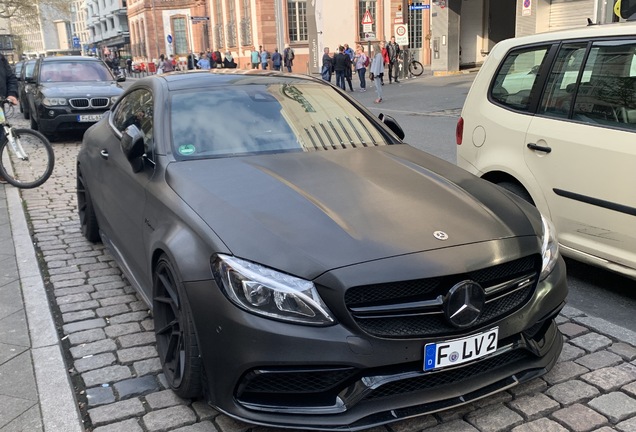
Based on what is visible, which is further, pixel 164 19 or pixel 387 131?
pixel 164 19

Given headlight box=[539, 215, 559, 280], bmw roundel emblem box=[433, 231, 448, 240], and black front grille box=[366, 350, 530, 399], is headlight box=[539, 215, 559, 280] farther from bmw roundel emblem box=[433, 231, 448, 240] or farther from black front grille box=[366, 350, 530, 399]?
bmw roundel emblem box=[433, 231, 448, 240]

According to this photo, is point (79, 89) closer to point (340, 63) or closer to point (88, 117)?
point (88, 117)

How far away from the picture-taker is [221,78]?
445cm

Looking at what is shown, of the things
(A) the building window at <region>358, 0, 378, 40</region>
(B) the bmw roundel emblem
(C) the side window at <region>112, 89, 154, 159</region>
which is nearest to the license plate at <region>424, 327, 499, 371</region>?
(B) the bmw roundel emblem

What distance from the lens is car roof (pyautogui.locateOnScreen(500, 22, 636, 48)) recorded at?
4.29m

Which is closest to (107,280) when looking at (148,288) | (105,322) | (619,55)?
(105,322)

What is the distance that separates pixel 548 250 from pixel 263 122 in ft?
6.40

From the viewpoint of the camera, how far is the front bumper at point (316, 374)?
8.34ft

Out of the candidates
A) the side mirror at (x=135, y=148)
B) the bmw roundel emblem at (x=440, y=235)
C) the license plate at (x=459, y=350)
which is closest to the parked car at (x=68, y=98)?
the side mirror at (x=135, y=148)

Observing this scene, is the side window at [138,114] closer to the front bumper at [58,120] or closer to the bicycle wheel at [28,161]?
the bicycle wheel at [28,161]

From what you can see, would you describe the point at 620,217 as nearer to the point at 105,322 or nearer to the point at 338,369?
the point at 338,369

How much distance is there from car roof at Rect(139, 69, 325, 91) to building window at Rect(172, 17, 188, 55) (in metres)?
66.6

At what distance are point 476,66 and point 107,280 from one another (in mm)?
26753

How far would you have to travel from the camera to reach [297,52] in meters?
42.1
